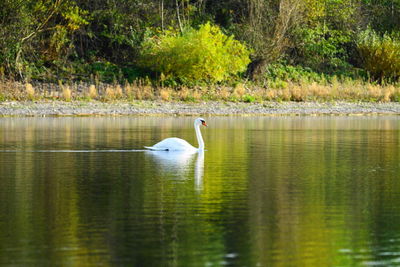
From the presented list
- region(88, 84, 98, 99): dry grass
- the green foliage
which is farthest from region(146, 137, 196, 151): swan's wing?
the green foliage

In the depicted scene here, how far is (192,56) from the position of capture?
4916 cm

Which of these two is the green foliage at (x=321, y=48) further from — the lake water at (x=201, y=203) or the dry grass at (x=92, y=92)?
the lake water at (x=201, y=203)

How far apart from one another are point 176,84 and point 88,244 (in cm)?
3844

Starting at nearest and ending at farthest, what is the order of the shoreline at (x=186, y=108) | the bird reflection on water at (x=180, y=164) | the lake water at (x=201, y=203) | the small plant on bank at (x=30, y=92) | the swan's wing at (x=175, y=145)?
the lake water at (x=201, y=203)
the bird reflection on water at (x=180, y=164)
the swan's wing at (x=175, y=145)
the shoreline at (x=186, y=108)
the small plant on bank at (x=30, y=92)

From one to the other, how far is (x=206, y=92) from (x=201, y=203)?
113ft

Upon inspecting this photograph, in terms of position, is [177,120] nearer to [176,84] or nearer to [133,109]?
[133,109]

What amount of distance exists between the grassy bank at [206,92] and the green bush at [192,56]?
89 cm

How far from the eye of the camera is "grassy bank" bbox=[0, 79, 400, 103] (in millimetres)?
45156

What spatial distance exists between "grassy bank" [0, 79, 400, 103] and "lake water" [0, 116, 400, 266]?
57.0ft

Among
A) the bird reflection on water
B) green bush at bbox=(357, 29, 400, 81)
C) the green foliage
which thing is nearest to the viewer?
the bird reflection on water

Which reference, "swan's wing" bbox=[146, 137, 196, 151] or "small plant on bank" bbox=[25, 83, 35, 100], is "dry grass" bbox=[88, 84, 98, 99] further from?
"swan's wing" bbox=[146, 137, 196, 151]

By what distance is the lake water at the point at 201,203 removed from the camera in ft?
34.1

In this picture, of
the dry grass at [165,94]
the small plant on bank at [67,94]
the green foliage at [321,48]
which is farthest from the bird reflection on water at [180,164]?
the green foliage at [321,48]

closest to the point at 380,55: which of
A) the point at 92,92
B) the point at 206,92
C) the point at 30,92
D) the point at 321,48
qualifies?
the point at 321,48
